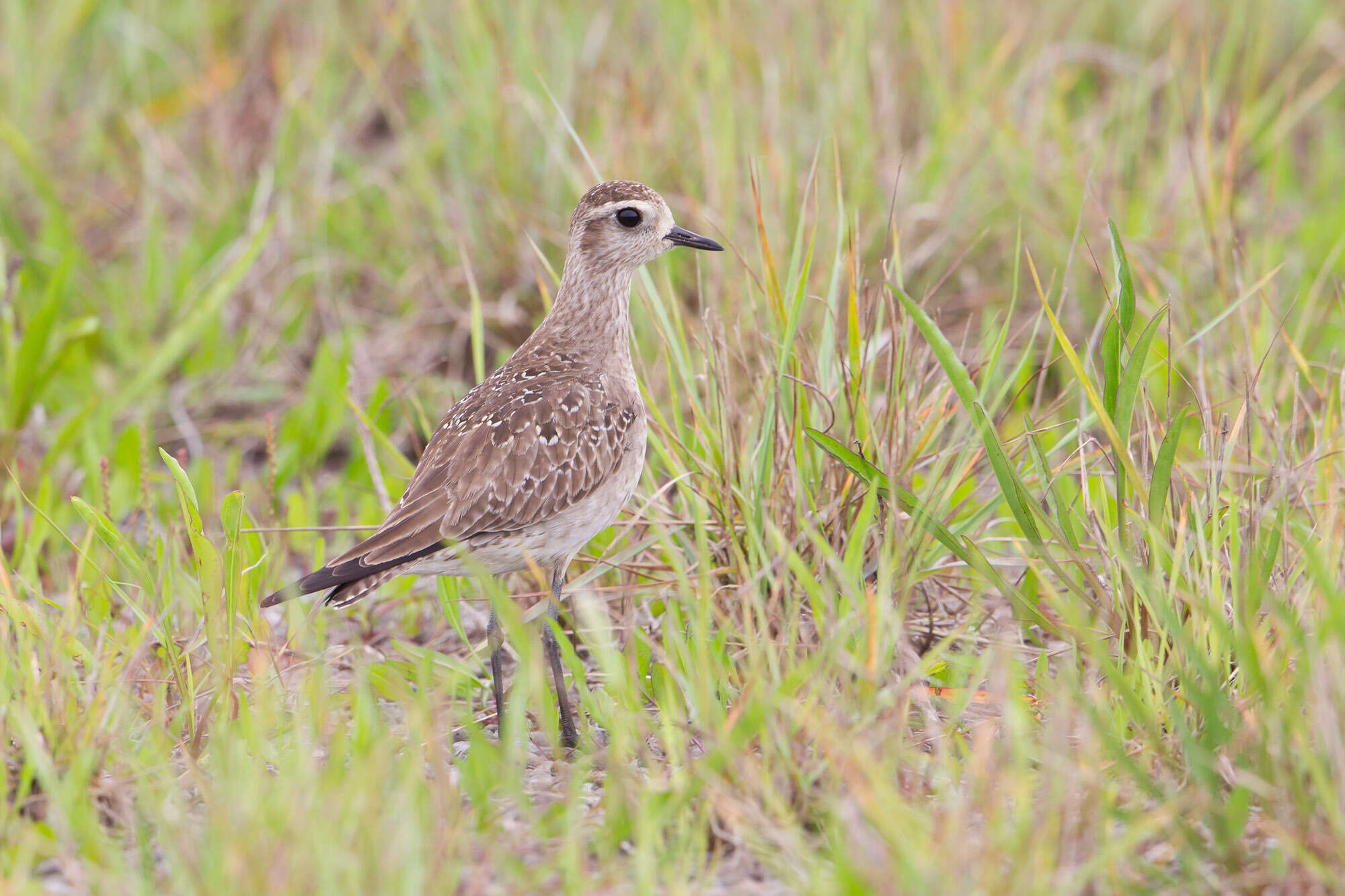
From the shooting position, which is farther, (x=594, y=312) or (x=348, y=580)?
(x=594, y=312)

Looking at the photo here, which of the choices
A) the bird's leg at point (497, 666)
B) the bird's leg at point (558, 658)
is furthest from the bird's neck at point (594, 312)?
the bird's leg at point (497, 666)

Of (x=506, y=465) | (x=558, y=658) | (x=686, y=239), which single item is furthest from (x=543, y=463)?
(x=686, y=239)

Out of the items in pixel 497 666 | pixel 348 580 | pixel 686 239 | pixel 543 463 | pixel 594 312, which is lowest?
pixel 497 666

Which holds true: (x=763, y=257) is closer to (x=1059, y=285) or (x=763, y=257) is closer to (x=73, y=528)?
(x=1059, y=285)

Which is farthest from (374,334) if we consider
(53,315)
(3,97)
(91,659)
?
(91,659)

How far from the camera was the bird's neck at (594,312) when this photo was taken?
448cm

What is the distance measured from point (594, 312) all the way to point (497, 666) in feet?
3.95

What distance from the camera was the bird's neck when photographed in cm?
448

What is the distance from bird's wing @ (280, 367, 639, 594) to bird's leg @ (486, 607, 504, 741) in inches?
10.9

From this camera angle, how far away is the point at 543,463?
159 inches

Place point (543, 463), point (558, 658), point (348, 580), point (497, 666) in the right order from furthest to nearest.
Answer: point (558, 658)
point (543, 463)
point (497, 666)
point (348, 580)

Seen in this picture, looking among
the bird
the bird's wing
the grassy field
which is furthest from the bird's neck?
the bird's wing

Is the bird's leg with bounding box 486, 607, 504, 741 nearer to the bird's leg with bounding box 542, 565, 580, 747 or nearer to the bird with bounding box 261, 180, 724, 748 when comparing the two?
the bird with bounding box 261, 180, 724, 748

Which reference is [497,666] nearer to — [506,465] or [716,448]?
[506,465]
